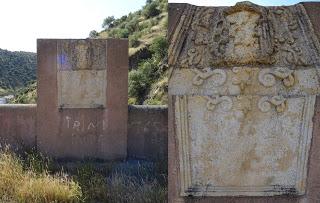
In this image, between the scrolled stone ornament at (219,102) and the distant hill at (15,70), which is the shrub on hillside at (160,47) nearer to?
the scrolled stone ornament at (219,102)

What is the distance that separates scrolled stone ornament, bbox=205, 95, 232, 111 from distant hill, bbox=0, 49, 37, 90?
47.9m

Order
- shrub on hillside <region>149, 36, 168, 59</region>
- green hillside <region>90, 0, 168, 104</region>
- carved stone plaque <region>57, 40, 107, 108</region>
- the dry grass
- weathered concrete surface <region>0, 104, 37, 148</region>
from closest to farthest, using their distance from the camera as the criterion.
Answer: the dry grass
carved stone plaque <region>57, 40, 107, 108</region>
weathered concrete surface <region>0, 104, 37, 148</region>
green hillside <region>90, 0, 168, 104</region>
shrub on hillside <region>149, 36, 168, 59</region>

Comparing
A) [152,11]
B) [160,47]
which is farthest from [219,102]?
[152,11]

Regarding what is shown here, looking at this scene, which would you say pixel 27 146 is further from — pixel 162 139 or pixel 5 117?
pixel 162 139

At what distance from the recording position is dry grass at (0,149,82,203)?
5.63 metres

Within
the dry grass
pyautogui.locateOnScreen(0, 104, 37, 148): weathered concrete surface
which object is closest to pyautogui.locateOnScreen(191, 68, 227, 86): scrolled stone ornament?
the dry grass

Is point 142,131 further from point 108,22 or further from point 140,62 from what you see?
point 108,22

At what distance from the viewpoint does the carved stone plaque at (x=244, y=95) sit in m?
3.73

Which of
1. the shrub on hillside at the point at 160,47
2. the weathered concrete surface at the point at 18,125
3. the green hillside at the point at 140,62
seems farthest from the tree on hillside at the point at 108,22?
the weathered concrete surface at the point at 18,125

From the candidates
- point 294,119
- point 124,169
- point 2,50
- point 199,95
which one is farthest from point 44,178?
point 2,50

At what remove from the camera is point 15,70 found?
51.1m

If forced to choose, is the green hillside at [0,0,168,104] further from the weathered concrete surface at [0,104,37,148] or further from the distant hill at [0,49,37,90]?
the weathered concrete surface at [0,104,37,148]

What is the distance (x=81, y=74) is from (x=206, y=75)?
13.4 feet

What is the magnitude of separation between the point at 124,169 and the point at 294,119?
3740 mm
